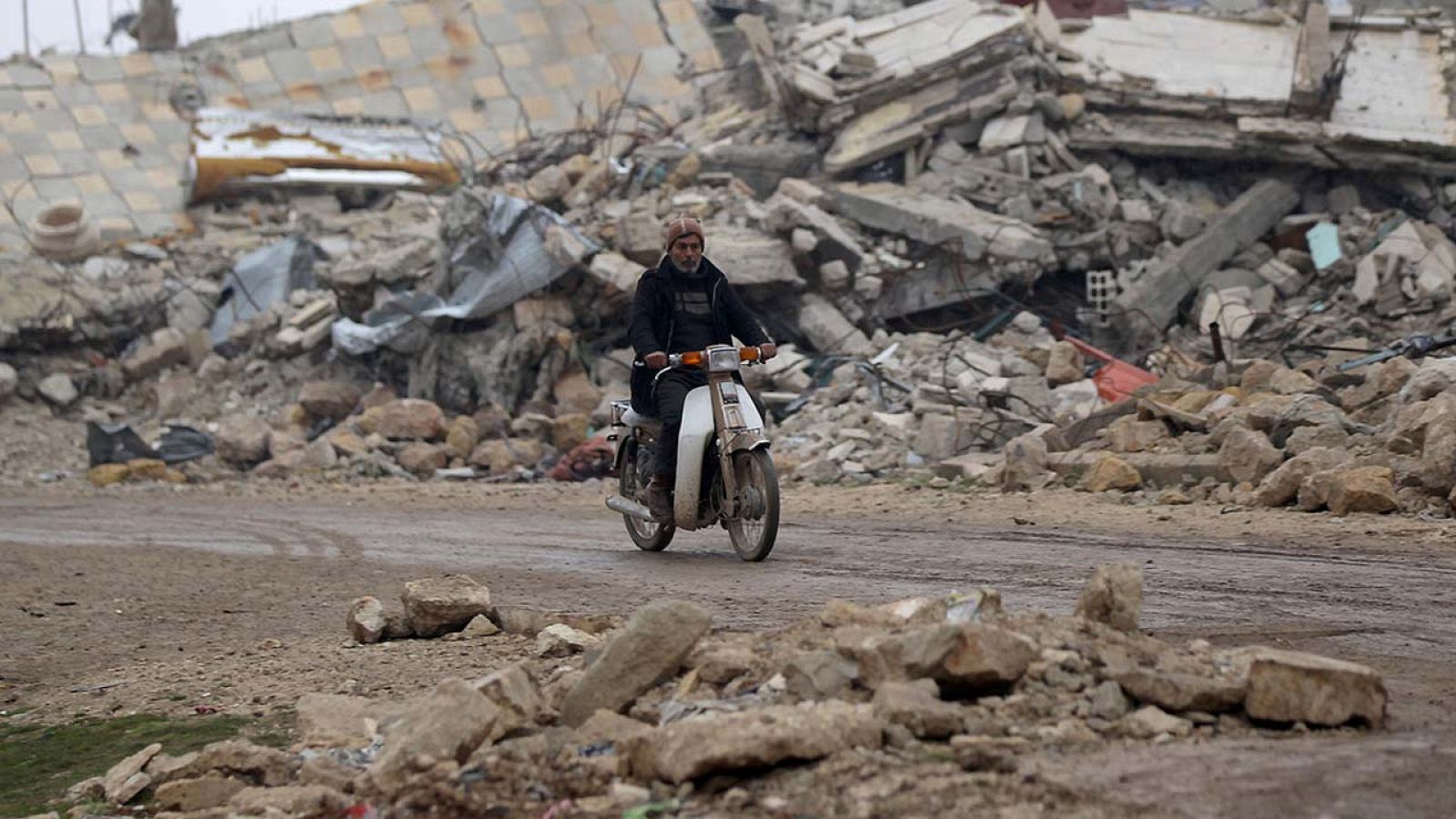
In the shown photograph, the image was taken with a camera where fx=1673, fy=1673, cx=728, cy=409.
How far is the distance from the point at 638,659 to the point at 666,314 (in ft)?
15.9

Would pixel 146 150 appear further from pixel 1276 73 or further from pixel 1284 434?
pixel 1284 434

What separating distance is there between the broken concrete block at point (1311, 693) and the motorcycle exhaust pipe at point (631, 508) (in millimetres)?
5741

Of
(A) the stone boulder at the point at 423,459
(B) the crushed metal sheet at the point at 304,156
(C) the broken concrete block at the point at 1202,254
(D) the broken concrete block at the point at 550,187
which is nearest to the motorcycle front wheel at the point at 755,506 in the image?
(A) the stone boulder at the point at 423,459

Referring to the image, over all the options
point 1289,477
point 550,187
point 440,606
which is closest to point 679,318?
point 440,606

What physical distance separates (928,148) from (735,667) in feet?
58.3

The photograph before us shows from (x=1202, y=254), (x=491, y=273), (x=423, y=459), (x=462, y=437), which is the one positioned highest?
(x=1202, y=254)

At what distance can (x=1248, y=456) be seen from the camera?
11.8 metres

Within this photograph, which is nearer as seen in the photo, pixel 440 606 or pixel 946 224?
pixel 440 606

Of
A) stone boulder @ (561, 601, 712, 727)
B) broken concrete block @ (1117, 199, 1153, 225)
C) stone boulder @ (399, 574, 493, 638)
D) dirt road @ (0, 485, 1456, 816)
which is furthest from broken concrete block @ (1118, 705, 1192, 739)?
broken concrete block @ (1117, 199, 1153, 225)

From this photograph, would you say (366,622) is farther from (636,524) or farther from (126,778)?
(636,524)

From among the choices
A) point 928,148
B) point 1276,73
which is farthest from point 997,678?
point 1276,73

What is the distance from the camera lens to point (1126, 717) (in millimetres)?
4547

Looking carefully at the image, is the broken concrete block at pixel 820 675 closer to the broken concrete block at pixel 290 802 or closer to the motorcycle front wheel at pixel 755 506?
the broken concrete block at pixel 290 802

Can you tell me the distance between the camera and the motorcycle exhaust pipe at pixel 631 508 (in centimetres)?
1010
